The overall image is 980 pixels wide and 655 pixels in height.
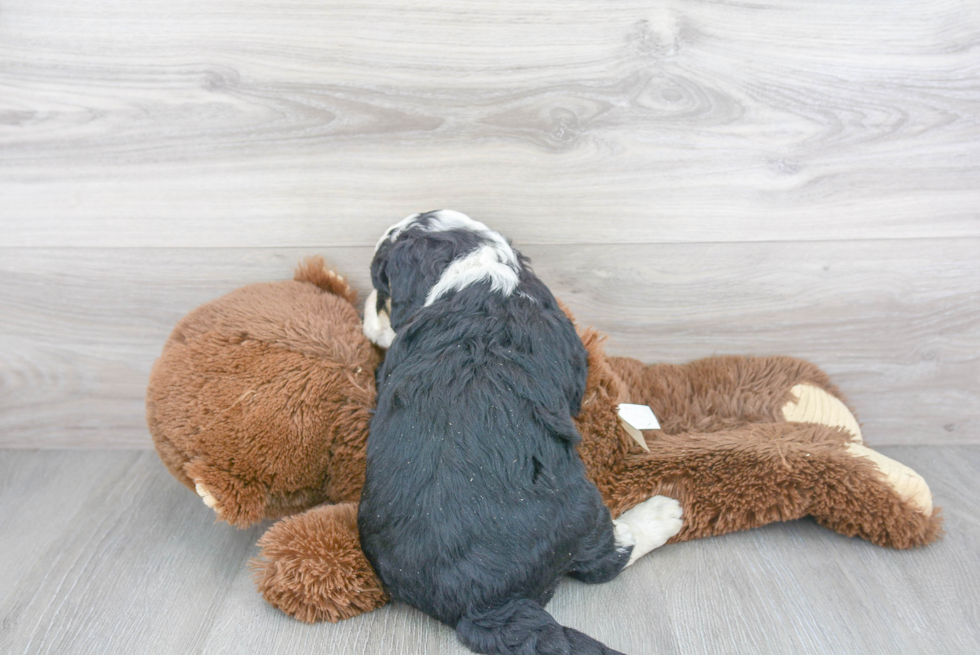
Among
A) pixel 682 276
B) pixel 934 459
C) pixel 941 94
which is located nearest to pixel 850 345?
pixel 934 459

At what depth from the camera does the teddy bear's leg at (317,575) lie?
1214mm

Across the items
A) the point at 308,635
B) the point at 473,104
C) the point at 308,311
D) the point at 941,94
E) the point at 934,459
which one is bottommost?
the point at 308,635

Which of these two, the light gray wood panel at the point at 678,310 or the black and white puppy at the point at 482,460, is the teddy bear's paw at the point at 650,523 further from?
the light gray wood panel at the point at 678,310

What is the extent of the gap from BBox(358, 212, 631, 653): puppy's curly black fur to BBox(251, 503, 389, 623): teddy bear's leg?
0.17ft

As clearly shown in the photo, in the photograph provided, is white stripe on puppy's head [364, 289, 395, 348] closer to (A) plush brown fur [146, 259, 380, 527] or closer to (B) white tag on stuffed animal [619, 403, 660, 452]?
(A) plush brown fur [146, 259, 380, 527]

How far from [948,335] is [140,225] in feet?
6.48

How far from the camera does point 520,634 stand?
1076 mm

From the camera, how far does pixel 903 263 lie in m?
1.70

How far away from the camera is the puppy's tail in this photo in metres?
1.05

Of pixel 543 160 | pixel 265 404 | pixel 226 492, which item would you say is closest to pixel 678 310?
pixel 543 160

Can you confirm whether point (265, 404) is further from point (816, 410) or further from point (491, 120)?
point (816, 410)

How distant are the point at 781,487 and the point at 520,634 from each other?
65 centimetres

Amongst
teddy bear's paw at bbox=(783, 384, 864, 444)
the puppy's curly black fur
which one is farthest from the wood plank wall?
the puppy's curly black fur

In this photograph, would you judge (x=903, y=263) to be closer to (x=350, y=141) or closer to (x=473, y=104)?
(x=473, y=104)
